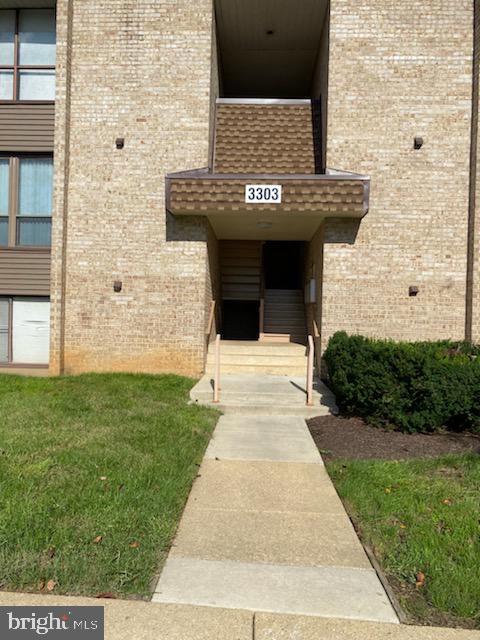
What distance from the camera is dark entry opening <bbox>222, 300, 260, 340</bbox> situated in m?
16.1

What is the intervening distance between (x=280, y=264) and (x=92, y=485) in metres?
14.4

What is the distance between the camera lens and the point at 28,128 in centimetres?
1016

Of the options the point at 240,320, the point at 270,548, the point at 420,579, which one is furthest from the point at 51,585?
the point at 240,320

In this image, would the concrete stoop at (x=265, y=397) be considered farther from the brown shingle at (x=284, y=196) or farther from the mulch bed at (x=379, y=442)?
the brown shingle at (x=284, y=196)

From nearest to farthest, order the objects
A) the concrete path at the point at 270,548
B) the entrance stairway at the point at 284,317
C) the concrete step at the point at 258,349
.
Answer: the concrete path at the point at 270,548
the concrete step at the point at 258,349
the entrance stairway at the point at 284,317

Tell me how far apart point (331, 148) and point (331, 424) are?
5895 mm

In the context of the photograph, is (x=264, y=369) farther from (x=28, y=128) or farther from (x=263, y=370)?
(x=28, y=128)

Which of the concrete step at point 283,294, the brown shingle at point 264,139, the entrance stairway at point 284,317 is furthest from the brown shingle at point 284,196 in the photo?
the concrete step at point 283,294

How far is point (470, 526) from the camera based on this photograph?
146 inches

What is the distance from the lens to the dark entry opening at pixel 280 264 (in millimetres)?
17531

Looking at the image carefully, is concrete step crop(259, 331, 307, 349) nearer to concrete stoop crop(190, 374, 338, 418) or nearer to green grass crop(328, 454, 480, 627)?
concrete stoop crop(190, 374, 338, 418)

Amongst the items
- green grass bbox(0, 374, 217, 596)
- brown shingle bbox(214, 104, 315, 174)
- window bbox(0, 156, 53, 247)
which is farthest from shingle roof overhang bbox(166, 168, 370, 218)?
green grass bbox(0, 374, 217, 596)

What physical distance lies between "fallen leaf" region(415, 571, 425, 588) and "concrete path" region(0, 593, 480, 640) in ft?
1.31

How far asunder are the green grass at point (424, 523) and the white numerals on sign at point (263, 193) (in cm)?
554
